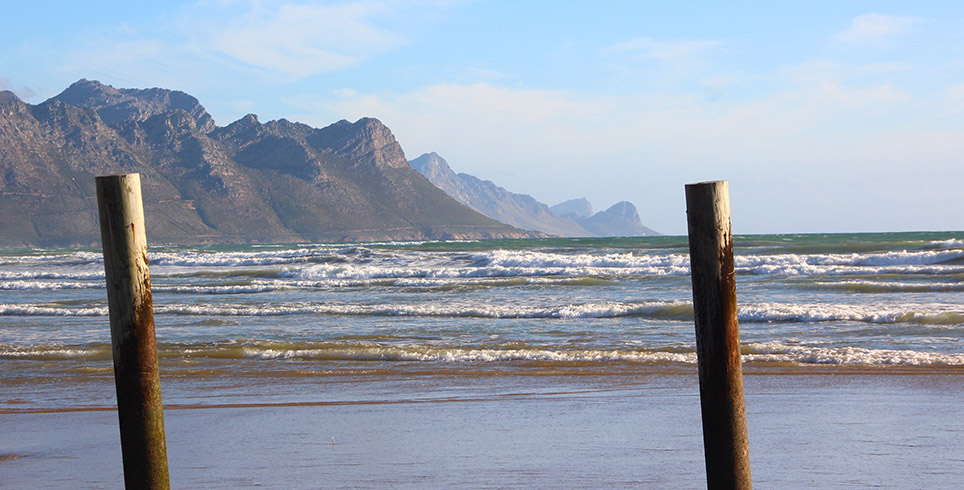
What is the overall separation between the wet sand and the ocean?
0.08 feet

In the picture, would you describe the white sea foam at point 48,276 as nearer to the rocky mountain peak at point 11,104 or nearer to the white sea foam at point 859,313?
the white sea foam at point 859,313

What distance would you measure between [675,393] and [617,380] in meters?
0.89

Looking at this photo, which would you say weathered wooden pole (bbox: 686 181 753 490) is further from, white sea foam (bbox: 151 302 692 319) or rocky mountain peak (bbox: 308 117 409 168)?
rocky mountain peak (bbox: 308 117 409 168)

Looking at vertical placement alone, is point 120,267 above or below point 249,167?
below

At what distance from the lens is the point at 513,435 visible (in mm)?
6055

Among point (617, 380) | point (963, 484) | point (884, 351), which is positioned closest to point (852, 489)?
point (963, 484)

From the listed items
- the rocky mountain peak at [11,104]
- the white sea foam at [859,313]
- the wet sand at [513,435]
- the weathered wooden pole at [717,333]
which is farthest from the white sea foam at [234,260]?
the rocky mountain peak at [11,104]

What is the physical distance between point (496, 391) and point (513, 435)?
1.81 metres

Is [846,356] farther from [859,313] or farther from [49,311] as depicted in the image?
[49,311]

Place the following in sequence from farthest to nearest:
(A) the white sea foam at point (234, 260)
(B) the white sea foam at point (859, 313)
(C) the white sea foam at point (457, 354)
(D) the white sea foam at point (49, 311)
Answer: (A) the white sea foam at point (234, 260) → (D) the white sea foam at point (49, 311) → (B) the white sea foam at point (859, 313) → (C) the white sea foam at point (457, 354)

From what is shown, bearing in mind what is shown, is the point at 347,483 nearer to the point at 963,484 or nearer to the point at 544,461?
the point at 544,461

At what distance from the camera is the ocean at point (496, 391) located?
17.3ft

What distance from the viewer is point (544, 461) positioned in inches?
213

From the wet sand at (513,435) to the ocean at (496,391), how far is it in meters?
0.03
